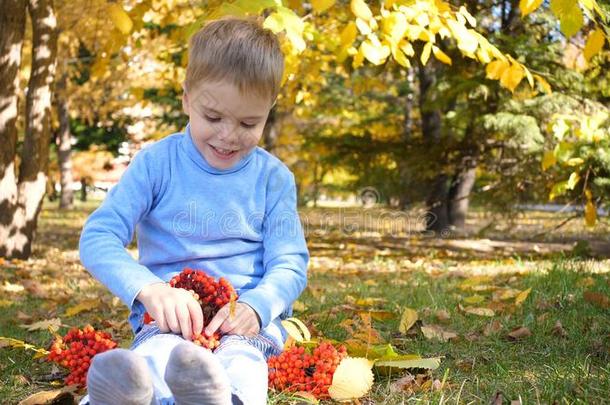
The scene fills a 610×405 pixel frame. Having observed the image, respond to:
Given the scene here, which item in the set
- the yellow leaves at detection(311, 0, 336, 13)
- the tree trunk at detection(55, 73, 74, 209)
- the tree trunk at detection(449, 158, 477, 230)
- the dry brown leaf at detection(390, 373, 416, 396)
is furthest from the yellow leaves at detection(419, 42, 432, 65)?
the tree trunk at detection(55, 73, 74, 209)

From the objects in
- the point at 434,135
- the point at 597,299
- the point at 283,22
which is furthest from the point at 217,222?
the point at 434,135

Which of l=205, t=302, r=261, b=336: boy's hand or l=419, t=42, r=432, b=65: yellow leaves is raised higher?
l=419, t=42, r=432, b=65: yellow leaves

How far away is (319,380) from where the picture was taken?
199 centimetres

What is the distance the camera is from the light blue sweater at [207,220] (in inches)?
87.5

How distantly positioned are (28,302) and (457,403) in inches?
110

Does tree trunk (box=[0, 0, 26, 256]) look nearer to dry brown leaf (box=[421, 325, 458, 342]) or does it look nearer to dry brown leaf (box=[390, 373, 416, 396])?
dry brown leaf (box=[421, 325, 458, 342])

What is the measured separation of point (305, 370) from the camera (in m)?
2.08

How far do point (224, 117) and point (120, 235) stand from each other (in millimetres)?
463

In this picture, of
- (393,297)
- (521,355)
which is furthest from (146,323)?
(393,297)

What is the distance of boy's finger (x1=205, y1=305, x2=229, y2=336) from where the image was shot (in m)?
1.91

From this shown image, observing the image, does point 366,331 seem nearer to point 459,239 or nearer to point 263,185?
point 263,185

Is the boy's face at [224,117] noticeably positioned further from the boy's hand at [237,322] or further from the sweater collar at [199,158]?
the boy's hand at [237,322]

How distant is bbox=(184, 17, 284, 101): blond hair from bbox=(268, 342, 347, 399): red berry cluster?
29.8 inches

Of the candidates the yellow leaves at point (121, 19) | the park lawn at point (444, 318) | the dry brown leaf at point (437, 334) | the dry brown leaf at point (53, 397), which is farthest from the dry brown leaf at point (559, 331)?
the yellow leaves at point (121, 19)
